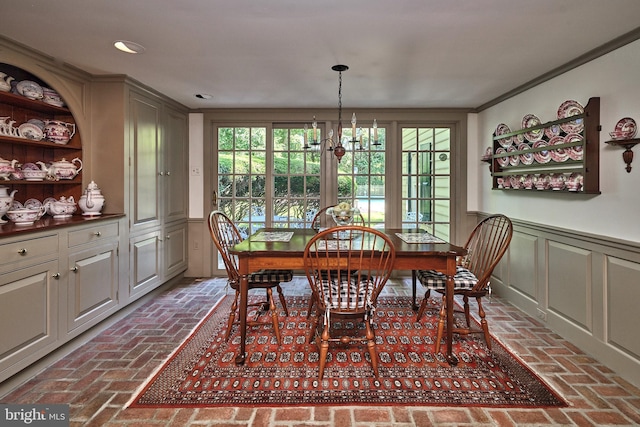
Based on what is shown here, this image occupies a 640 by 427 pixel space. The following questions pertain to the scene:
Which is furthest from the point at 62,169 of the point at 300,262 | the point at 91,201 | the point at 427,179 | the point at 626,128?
the point at 626,128

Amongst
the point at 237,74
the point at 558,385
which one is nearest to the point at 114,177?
the point at 237,74

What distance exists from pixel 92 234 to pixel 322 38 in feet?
7.50

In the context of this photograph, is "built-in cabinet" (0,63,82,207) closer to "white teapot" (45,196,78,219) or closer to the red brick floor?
"white teapot" (45,196,78,219)

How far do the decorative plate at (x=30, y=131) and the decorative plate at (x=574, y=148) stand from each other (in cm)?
419

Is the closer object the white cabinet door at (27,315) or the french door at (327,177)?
the white cabinet door at (27,315)

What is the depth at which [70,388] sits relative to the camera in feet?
6.92

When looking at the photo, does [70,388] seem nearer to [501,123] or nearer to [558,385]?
[558,385]

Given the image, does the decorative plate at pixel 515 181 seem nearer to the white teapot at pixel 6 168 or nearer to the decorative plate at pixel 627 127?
the decorative plate at pixel 627 127

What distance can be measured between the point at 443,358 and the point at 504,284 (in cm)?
176

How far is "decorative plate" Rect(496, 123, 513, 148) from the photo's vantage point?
3.58m

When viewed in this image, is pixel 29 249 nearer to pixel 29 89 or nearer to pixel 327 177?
pixel 29 89

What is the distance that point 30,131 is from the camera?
2785mm

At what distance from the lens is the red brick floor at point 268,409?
71.8 inches

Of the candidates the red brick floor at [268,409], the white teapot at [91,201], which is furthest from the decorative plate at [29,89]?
the red brick floor at [268,409]
